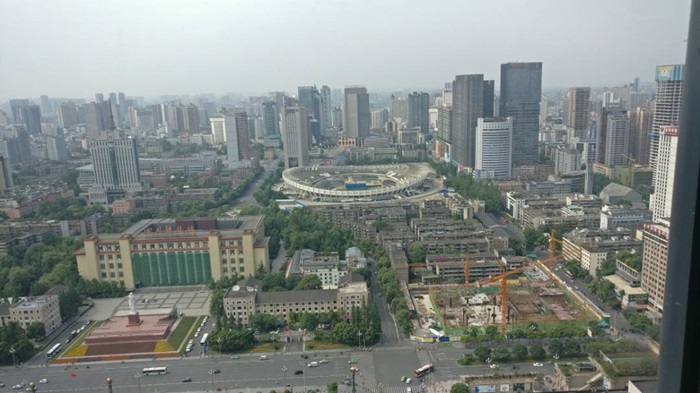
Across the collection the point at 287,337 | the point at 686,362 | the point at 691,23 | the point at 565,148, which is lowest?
the point at 287,337

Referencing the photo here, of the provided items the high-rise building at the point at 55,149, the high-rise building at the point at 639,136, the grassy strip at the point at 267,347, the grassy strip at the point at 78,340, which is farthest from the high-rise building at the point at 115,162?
the high-rise building at the point at 639,136

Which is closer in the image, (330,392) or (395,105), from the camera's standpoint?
(330,392)

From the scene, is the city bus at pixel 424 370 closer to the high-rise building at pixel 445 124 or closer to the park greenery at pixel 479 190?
the park greenery at pixel 479 190

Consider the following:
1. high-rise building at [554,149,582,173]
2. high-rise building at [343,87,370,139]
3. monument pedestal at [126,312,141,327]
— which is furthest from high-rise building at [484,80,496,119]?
monument pedestal at [126,312,141,327]

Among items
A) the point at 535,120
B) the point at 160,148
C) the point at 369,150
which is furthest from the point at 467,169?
the point at 160,148

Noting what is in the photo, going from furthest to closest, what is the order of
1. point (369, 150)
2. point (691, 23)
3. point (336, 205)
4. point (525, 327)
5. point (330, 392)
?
point (369, 150), point (336, 205), point (525, 327), point (330, 392), point (691, 23)

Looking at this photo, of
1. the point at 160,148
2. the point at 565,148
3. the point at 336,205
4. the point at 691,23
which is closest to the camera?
the point at 691,23

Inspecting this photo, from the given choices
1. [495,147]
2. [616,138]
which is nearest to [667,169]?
[495,147]

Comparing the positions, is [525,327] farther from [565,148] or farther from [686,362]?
[565,148]
